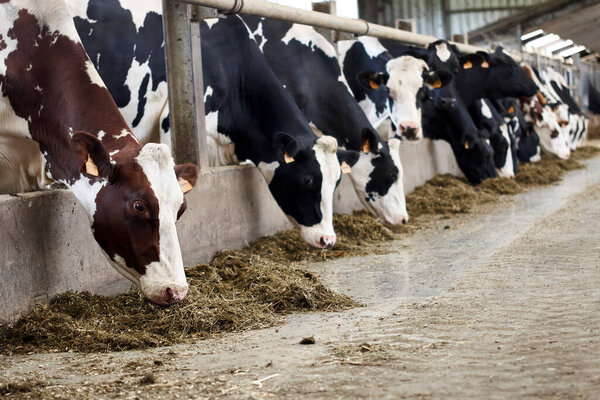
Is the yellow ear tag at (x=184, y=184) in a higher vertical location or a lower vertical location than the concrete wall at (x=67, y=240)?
higher

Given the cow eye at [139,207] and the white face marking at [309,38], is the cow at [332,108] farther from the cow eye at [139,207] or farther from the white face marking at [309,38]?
the cow eye at [139,207]

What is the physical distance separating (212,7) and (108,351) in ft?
10.9

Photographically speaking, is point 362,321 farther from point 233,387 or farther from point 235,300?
point 233,387

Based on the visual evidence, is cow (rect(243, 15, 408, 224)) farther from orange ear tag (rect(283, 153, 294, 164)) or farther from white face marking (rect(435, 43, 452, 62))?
white face marking (rect(435, 43, 452, 62))

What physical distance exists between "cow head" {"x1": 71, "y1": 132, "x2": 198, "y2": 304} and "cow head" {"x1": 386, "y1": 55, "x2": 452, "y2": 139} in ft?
17.7

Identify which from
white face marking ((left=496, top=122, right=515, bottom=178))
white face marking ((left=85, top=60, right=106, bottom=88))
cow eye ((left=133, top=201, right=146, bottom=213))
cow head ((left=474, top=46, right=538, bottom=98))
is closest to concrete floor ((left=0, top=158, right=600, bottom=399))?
cow eye ((left=133, top=201, right=146, bottom=213))

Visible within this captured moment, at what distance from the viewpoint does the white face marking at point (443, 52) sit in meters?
11.7

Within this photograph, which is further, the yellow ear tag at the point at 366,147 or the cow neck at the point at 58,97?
the yellow ear tag at the point at 366,147

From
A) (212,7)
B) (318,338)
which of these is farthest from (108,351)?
(212,7)

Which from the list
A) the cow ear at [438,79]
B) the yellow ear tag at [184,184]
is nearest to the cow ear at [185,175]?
the yellow ear tag at [184,184]

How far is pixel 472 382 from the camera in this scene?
10.0 feet

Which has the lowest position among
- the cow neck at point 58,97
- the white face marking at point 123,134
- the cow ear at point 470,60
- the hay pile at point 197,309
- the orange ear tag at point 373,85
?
the hay pile at point 197,309

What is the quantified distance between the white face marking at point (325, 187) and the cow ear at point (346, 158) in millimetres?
330

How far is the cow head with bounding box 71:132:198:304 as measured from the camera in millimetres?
4242
